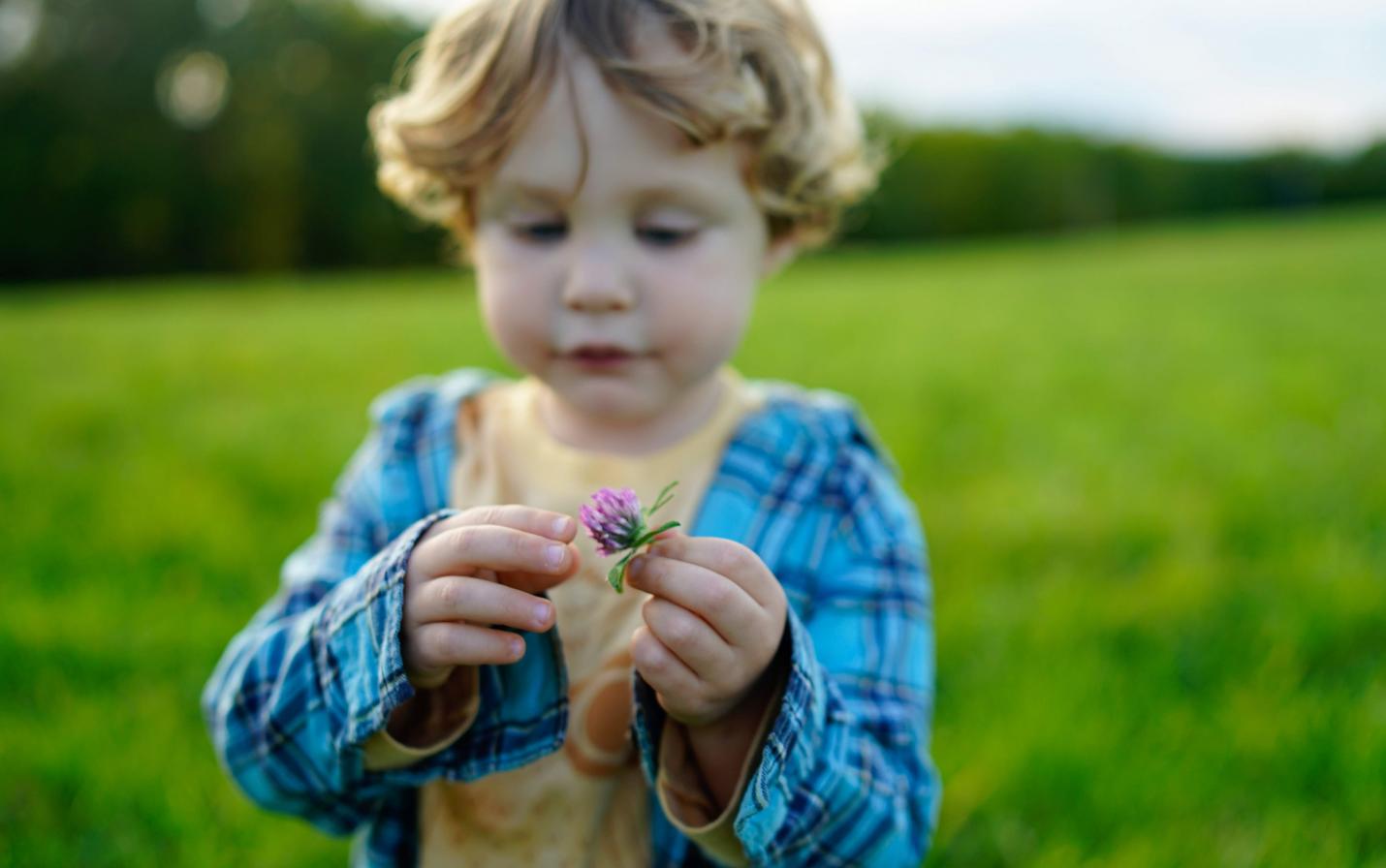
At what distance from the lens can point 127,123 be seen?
19.7 meters

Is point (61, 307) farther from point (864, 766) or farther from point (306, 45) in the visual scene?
point (306, 45)

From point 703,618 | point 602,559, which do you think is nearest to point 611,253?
point 602,559

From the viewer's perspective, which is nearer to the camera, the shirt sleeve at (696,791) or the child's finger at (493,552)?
the child's finger at (493,552)

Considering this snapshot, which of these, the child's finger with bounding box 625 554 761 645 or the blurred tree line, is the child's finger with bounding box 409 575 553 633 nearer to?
the child's finger with bounding box 625 554 761 645

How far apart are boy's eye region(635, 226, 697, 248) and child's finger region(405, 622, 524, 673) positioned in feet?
1.71

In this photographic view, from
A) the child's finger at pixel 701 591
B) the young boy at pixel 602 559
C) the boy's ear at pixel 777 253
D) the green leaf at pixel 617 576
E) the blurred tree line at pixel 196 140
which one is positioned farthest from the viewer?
the blurred tree line at pixel 196 140

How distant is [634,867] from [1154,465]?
2668 mm

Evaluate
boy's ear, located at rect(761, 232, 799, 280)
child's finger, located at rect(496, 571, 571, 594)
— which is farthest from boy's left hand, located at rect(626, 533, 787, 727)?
boy's ear, located at rect(761, 232, 799, 280)

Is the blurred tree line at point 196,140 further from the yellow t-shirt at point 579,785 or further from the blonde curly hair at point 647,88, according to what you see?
the yellow t-shirt at point 579,785

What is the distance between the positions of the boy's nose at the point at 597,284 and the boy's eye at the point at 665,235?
6cm

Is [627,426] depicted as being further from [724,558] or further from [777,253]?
[724,558]

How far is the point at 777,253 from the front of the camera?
1.65m

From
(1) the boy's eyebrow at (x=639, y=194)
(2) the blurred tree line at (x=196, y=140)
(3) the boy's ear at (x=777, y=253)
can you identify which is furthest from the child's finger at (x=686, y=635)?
(2) the blurred tree line at (x=196, y=140)

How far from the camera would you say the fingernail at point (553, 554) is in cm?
100
